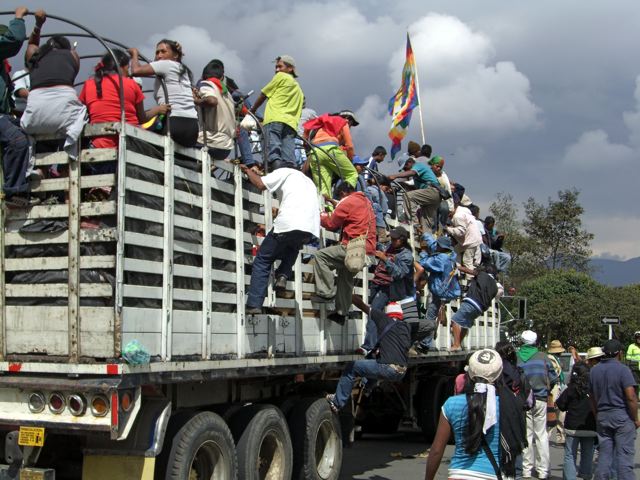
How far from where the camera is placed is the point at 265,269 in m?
6.67

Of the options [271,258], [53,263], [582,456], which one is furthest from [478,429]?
[582,456]

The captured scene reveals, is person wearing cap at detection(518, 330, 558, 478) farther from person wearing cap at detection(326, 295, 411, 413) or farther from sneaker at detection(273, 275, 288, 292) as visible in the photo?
sneaker at detection(273, 275, 288, 292)

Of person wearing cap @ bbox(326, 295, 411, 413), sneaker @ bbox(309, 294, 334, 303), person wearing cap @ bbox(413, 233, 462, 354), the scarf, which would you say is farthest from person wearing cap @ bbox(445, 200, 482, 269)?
sneaker @ bbox(309, 294, 334, 303)

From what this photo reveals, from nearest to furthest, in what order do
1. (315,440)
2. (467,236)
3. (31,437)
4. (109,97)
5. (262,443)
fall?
1. (31,437)
2. (109,97)
3. (262,443)
4. (315,440)
5. (467,236)

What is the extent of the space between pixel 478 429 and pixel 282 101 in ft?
16.9

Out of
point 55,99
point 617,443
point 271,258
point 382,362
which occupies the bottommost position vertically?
point 617,443

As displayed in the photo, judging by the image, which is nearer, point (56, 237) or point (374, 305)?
point (56, 237)

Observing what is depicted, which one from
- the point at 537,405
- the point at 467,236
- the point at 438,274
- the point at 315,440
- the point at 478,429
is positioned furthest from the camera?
the point at 467,236

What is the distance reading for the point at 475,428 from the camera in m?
4.76

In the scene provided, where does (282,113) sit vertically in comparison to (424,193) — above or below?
above

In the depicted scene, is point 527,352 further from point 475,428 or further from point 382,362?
point 475,428

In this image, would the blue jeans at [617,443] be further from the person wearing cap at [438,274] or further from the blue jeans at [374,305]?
the person wearing cap at [438,274]

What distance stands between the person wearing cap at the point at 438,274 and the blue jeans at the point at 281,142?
279 centimetres

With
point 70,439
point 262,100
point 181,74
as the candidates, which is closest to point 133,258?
point 70,439
